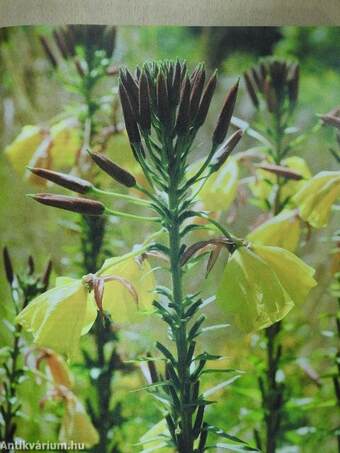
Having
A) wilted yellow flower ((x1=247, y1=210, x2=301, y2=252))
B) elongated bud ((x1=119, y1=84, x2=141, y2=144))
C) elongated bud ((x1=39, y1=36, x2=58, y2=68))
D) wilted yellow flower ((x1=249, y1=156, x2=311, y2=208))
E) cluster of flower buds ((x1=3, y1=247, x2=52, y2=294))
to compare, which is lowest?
cluster of flower buds ((x1=3, y1=247, x2=52, y2=294))

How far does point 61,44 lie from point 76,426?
0.53m

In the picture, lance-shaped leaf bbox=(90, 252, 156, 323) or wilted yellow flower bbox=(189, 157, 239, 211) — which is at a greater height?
wilted yellow flower bbox=(189, 157, 239, 211)

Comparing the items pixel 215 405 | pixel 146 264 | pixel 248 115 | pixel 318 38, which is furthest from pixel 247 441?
pixel 318 38

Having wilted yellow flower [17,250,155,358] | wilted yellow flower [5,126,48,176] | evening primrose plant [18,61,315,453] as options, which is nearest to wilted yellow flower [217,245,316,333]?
evening primrose plant [18,61,315,453]

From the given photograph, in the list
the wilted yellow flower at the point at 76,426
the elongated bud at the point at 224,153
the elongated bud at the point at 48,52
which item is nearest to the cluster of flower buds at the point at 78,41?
the elongated bud at the point at 48,52

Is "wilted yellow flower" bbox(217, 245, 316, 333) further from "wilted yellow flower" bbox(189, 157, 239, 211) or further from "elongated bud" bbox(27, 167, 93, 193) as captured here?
"elongated bud" bbox(27, 167, 93, 193)

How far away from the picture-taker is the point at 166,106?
3.06ft

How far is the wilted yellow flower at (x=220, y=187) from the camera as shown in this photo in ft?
3.17

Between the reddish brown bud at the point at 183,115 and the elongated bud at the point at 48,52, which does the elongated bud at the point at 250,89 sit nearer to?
the reddish brown bud at the point at 183,115

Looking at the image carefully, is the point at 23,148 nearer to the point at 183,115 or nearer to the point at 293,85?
the point at 183,115

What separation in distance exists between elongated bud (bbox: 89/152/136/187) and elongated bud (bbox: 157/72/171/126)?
0.08m

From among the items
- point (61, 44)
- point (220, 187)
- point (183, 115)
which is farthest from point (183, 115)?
point (61, 44)

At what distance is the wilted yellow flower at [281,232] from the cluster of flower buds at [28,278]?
29 cm

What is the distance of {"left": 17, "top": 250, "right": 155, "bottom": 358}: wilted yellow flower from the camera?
2.94ft
